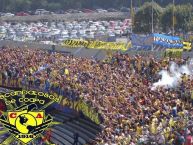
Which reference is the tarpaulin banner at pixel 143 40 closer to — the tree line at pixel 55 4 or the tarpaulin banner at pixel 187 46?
the tarpaulin banner at pixel 187 46

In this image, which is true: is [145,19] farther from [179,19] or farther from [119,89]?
[119,89]

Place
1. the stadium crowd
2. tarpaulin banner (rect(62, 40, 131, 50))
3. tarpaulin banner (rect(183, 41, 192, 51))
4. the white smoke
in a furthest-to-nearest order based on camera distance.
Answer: tarpaulin banner (rect(62, 40, 131, 50))
tarpaulin banner (rect(183, 41, 192, 51))
the white smoke
the stadium crowd

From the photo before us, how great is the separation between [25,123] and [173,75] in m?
11.6

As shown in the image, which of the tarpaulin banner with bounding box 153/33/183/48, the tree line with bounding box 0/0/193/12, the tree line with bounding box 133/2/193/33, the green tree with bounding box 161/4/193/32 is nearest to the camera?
the tarpaulin banner with bounding box 153/33/183/48

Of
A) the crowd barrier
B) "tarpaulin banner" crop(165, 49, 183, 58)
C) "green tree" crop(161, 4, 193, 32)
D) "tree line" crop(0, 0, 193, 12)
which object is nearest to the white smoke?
the crowd barrier

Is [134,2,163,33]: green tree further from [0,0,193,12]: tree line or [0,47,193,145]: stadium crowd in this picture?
[0,0,193,12]: tree line

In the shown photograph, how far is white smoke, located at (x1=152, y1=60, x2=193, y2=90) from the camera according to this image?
28.5 m

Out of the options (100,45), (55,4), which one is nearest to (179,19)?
(100,45)

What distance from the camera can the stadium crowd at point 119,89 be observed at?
74.2 feet

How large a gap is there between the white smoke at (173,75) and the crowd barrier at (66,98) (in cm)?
283

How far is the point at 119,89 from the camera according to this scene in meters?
30.1

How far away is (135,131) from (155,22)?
196ft

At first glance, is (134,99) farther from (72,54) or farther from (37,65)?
(72,54)

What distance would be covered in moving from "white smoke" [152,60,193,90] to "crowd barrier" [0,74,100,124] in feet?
9.30
